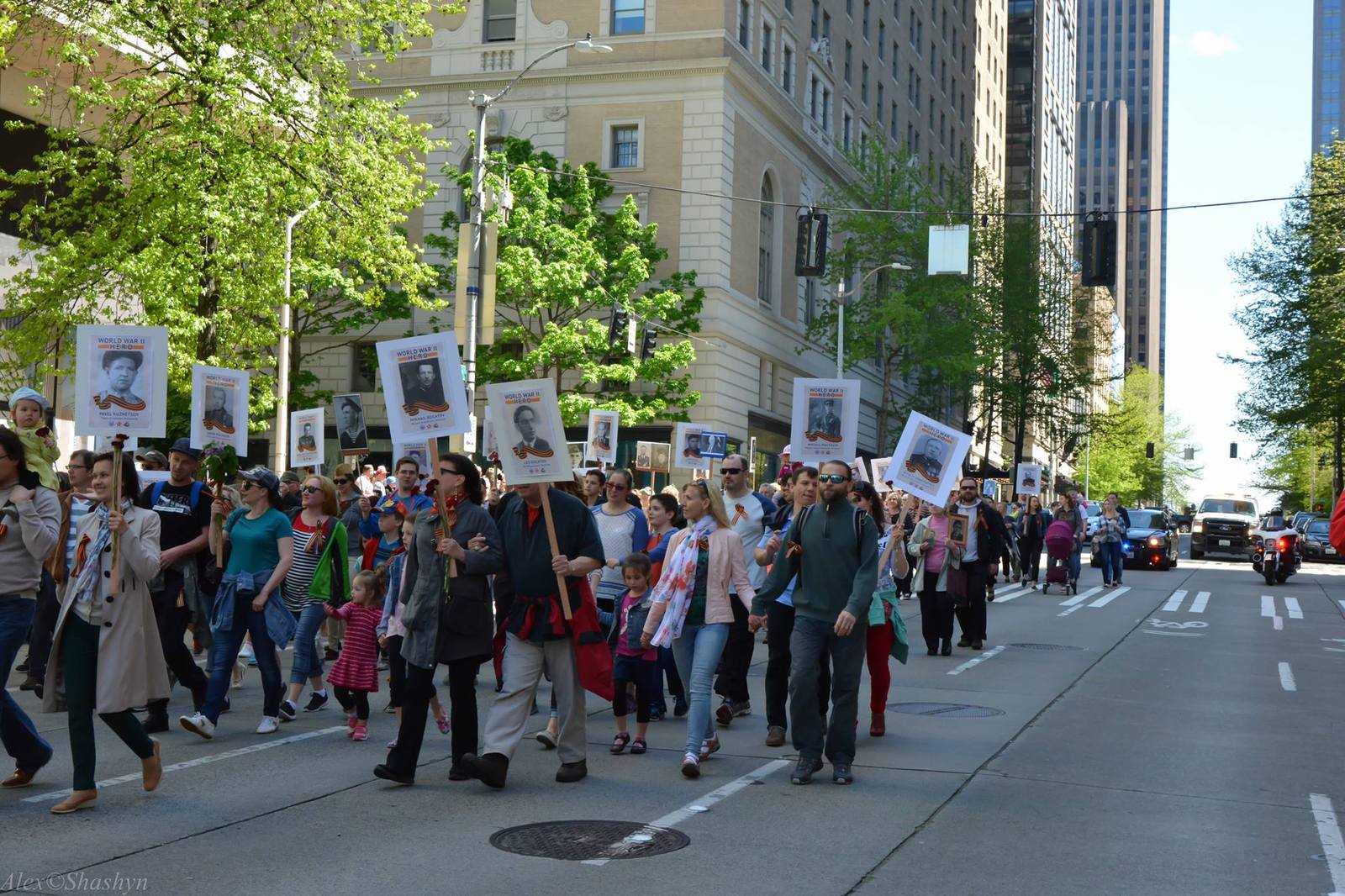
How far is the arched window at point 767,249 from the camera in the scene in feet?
154

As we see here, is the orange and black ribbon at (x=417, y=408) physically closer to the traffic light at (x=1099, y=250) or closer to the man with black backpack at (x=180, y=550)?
the man with black backpack at (x=180, y=550)

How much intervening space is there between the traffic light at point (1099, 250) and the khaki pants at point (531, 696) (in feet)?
50.2

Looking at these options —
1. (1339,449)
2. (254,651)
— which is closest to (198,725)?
(254,651)

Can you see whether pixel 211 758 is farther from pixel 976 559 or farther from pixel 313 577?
pixel 976 559

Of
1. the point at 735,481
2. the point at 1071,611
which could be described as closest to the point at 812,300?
the point at 1071,611

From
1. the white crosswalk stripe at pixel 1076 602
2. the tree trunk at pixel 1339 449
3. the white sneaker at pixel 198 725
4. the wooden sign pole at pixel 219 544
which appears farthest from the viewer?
the tree trunk at pixel 1339 449

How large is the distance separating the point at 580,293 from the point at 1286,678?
25814 mm

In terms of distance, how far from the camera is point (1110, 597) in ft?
92.6

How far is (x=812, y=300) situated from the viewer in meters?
52.7

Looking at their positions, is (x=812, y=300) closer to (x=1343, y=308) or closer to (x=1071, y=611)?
(x=1343, y=308)

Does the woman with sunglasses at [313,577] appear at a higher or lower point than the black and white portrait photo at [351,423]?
lower

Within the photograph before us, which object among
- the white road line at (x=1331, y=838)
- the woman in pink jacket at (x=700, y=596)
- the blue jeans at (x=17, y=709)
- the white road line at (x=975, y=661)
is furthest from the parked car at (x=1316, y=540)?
the blue jeans at (x=17, y=709)

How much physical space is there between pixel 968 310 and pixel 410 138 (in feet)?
89.0

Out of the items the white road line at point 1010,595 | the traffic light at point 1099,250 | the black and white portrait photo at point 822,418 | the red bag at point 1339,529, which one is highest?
the traffic light at point 1099,250
